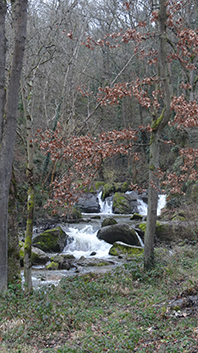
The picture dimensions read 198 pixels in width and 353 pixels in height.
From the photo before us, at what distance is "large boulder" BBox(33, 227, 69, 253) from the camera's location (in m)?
15.3

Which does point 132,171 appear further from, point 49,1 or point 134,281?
point 134,281

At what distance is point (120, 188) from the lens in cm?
3012

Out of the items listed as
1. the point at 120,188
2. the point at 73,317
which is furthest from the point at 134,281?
the point at 120,188

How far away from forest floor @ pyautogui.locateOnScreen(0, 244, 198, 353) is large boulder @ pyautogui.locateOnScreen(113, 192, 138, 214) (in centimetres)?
1675

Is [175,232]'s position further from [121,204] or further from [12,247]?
[121,204]

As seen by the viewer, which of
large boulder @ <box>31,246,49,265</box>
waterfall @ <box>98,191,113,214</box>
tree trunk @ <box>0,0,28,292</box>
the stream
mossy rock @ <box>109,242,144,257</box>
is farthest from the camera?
waterfall @ <box>98,191,113,214</box>

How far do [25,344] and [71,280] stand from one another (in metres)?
3.99

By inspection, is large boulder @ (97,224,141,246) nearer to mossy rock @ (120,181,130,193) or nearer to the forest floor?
the forest floor

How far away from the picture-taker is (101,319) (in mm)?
6367

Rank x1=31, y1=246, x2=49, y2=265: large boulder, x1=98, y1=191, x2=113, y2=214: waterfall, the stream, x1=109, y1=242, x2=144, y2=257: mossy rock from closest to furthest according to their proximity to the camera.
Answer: the stream
x1=31, y1=246, x2=49, y2=265: large boulder
x1=109, y1=242, x2=144, y2=257: mossy rock
x1=98, y1=191, x2=113, y2=214: waterfall

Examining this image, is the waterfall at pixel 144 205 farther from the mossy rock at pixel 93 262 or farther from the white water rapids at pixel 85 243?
the mossy rock at pixel 93 262

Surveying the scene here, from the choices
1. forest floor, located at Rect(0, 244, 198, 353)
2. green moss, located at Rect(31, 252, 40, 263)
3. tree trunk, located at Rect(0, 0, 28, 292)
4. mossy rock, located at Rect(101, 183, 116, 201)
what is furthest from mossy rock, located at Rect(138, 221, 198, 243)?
mossy rock, located at Rect(101, 183, 116, 201)

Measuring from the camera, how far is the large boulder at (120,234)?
15.8 meters

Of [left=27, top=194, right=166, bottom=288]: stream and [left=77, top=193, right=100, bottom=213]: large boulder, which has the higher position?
→ [left=77, top=193, right=100, bottom=213]: large boulder
